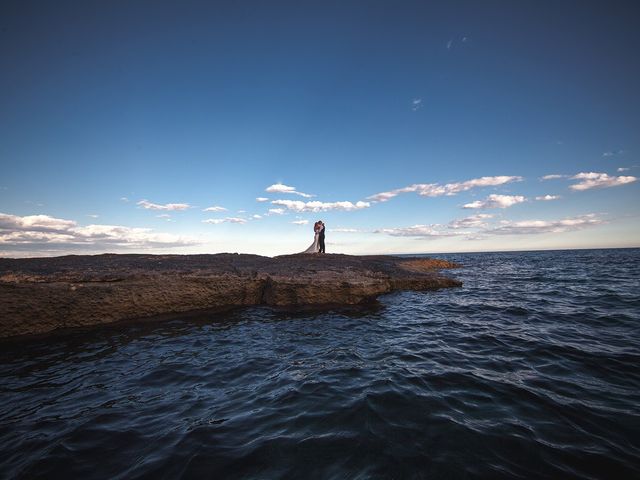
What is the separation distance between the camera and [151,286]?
8.78 metres

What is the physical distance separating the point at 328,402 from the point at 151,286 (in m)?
7.20

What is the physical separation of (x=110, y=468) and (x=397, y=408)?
3.38 meters

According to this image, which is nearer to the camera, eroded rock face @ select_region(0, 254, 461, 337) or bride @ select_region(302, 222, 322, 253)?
eroded rock face @ select_region(0, 254, 461, 337)

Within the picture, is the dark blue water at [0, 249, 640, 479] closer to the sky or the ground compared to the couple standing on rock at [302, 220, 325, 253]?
closer to the ground

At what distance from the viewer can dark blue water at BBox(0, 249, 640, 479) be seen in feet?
9.59

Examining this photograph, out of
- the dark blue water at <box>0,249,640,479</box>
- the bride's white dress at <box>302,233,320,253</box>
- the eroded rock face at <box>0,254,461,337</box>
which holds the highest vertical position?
the bride's white dress at <box>302,233,320,253</box>

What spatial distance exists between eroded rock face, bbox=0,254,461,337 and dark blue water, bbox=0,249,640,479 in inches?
32.5

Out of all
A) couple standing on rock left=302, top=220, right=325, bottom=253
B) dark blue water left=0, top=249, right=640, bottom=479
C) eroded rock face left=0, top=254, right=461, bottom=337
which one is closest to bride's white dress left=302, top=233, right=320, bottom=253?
couple standing on rock left=302, top=220, right=325, bottom=253

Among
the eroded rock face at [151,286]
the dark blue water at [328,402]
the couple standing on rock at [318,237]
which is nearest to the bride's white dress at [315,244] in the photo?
the couple standing on rock at [318,237]

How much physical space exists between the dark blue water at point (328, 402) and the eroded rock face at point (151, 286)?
2.71ft

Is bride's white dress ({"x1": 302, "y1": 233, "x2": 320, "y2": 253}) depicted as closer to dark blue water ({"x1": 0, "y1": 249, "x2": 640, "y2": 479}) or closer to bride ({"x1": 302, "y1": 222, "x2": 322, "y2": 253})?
bride ({"x1": 302, "y1": 222, "x2": 322, "y2": 253})

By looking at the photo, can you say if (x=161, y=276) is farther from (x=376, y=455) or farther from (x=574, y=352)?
(x=574, y=352)

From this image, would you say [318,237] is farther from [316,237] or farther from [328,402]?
[328,402]

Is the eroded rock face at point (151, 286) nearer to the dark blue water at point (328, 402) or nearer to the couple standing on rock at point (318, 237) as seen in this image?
the dark blue water at point (328, 402)
